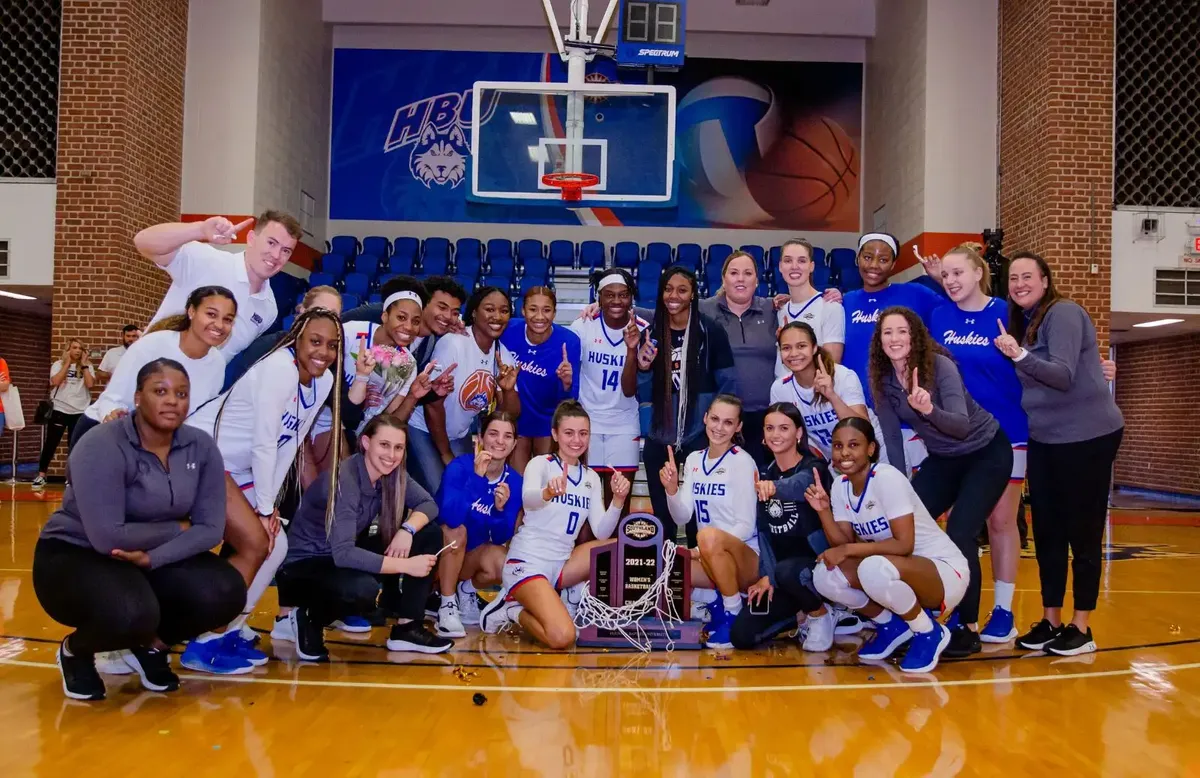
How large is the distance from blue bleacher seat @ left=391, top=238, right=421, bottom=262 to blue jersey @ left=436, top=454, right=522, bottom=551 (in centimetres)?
950

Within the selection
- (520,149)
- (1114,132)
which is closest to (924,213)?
(1114,132)

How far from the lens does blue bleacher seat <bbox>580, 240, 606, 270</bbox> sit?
14.0m

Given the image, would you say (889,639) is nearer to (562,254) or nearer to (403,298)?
(403,298)

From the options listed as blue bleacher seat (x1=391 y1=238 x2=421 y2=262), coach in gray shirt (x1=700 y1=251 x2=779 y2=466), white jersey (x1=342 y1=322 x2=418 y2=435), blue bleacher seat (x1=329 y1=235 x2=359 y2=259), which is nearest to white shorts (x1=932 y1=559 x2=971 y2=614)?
coach in gray shirt (x1=700 y1=251 x2=779 y2=466)

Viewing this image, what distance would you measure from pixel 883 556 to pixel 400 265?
10.7 m

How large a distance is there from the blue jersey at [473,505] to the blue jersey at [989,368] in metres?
2.40

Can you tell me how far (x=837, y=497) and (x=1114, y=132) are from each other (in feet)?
29.6

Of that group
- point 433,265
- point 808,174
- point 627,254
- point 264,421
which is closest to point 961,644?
point 264,421

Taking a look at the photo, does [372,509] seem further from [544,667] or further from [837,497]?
[837,497]

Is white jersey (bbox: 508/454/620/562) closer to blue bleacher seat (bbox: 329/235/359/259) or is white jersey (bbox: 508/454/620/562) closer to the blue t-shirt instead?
the blue t-shirt

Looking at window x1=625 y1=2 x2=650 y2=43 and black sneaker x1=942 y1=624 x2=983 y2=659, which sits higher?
window x1=625 y1=2 x2=650 y2=43

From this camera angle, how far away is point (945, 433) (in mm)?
4574

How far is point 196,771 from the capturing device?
282cm

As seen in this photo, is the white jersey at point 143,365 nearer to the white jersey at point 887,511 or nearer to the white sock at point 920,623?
the white jersey at point 887,511
